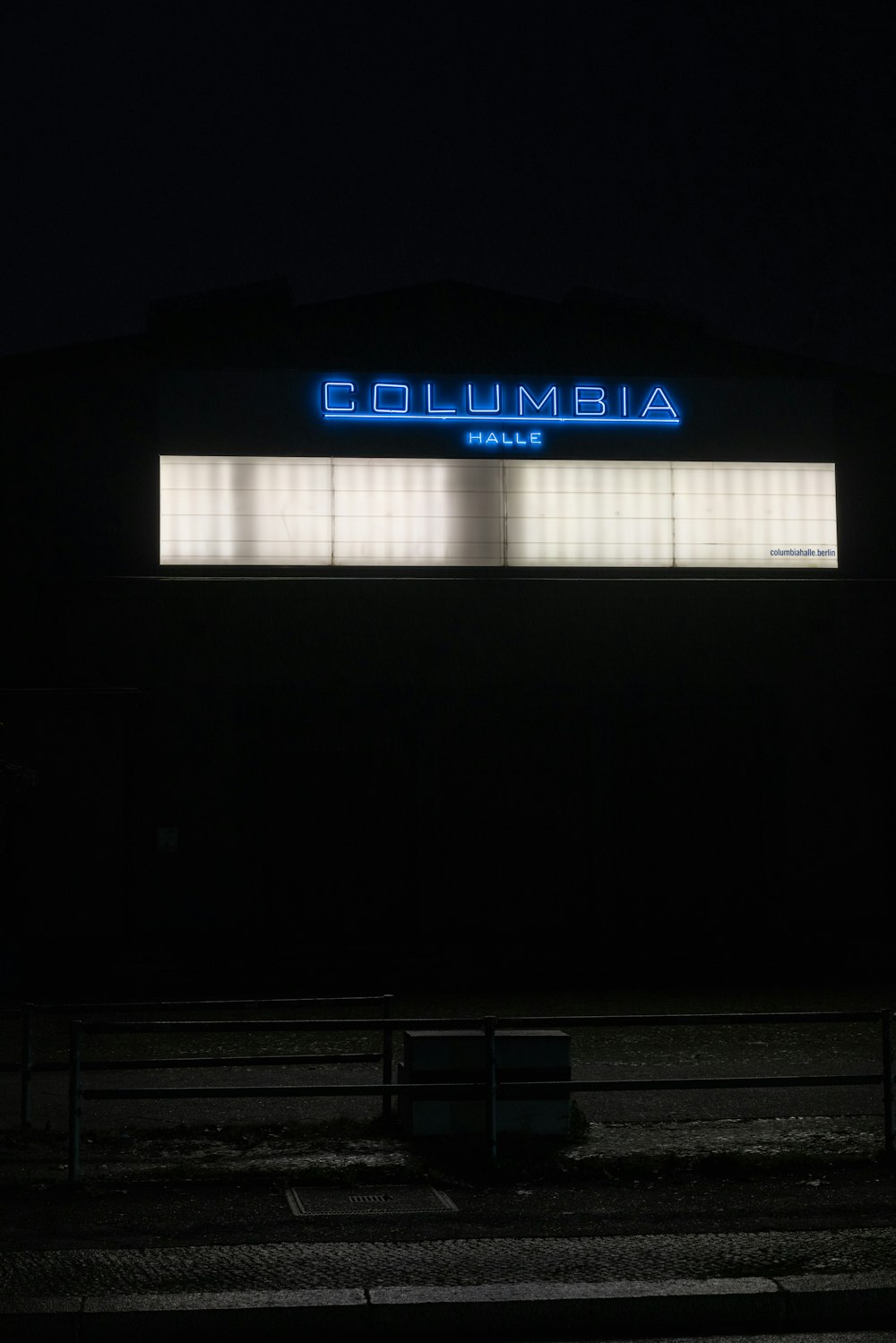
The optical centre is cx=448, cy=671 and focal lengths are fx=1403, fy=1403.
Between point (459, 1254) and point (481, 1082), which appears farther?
point (481, 1082)

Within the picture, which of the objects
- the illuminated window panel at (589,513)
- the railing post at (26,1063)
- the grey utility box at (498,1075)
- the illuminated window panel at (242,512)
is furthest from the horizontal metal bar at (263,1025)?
the illuminated window panel at (589,513)

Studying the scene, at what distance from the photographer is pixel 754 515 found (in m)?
23.0

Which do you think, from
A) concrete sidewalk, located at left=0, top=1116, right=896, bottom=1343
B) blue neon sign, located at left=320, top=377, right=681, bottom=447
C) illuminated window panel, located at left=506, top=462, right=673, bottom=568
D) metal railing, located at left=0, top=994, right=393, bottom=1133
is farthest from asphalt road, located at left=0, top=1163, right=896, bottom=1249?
blue neon sign, located at left=320, top=377, right=681, bottom=447

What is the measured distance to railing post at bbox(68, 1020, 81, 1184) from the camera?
28.7 ft

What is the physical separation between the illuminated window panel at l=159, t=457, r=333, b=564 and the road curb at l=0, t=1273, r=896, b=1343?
16.1m

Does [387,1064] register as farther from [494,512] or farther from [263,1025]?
[494,512]

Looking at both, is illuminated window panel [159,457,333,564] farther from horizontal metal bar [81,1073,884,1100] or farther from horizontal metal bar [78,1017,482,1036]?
horizontal metal bar [81,1073,884,1100]

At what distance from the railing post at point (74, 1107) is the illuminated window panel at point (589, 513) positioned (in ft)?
47.4

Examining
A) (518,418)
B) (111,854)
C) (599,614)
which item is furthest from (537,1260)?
(518,418)

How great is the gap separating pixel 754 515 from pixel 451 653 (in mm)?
5649

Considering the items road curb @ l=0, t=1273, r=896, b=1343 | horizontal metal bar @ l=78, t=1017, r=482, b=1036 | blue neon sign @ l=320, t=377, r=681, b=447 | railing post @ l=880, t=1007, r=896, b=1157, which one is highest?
blue neon sign @ l=320, t=377, r=681, b=447

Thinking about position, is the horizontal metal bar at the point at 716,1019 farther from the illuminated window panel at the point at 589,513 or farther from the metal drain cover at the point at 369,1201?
the illuminated window panel at the point at 589,513

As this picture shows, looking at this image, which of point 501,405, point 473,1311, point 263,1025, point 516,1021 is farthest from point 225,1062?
point 501,405

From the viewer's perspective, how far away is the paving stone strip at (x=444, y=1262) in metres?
6.93
